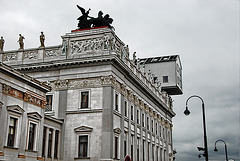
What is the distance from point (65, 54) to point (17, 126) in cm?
1503

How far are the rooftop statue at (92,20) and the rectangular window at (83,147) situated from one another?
15.2 metres

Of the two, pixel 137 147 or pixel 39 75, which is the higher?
pixel 39 75

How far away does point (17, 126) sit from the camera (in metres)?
31.0

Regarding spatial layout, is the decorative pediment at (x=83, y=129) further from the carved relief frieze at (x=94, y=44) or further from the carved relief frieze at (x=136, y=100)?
the carved relief frieze at (x=136, y=100)

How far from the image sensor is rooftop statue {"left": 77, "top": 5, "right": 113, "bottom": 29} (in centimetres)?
4703

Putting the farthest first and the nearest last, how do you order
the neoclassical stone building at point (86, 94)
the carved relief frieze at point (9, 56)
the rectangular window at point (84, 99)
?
the carved relief frieze at point (9, 56)
the rectangular window at point (84, 99)
the neoclassical stone building at point (86, 94)

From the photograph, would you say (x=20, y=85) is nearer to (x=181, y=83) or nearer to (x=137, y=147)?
(x=137, y=147)

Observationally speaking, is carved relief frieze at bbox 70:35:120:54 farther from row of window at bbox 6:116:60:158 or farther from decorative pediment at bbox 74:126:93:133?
row of window at bbox 6:116:60:158

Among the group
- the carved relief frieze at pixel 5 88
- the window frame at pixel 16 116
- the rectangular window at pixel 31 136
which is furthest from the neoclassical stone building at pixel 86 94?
the carved relief frieze at pixel 5 88

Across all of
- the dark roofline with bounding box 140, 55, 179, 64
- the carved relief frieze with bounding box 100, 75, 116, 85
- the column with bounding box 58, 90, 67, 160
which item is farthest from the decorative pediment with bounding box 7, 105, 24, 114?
the dark roofline with bounding box 140, 55, 179, 64

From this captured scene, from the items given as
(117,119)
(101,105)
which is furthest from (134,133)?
(101,105)

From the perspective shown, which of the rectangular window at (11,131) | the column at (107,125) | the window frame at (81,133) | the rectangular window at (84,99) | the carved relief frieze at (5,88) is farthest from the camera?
the rectangular window at (84,99)

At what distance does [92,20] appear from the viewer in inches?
1863

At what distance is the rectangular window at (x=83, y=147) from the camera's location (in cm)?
4033
